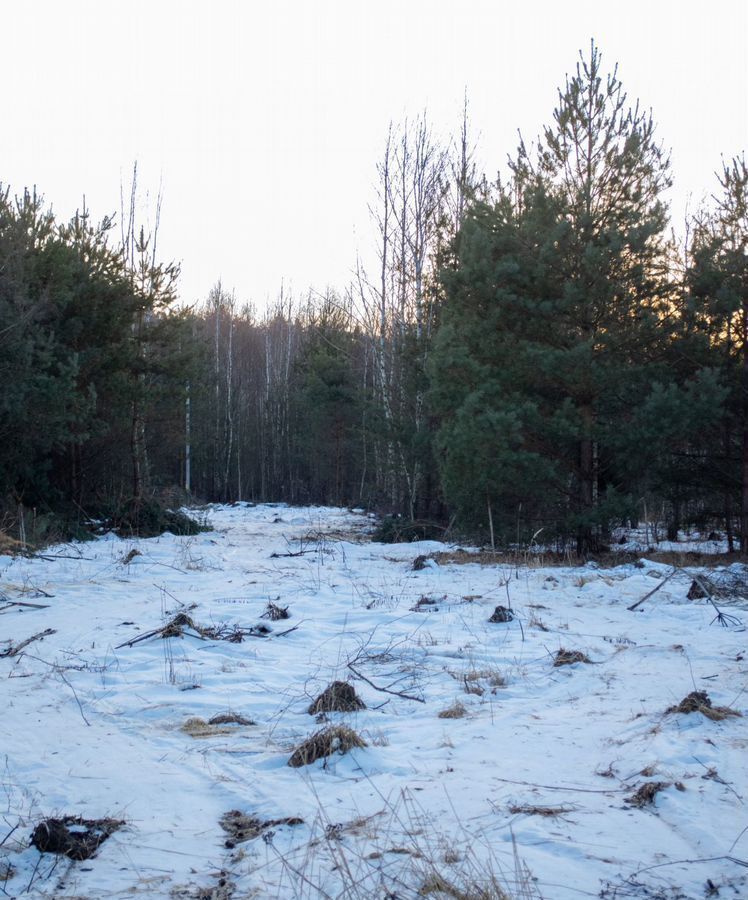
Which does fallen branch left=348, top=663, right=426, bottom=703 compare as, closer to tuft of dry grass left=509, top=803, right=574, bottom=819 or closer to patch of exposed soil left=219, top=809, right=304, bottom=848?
tuft of dry grass left=509, top=803, right=574, bottom=819

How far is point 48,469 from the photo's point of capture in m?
17.5

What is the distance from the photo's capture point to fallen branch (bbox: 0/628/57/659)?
5945mm

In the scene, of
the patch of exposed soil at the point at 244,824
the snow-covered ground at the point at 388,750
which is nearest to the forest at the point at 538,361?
the snow-covered ground at the point at 388,750

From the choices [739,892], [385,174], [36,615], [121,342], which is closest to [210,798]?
[739,892]

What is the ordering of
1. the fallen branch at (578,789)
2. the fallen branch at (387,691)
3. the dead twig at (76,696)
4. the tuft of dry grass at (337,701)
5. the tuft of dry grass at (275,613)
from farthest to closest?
the tuft of dry grass at (275,613) → the fallen branch at (387,691) → the tuft of dry grass at (337,701) → the dead twig at (76,696) → the fallen branch at (578,789)

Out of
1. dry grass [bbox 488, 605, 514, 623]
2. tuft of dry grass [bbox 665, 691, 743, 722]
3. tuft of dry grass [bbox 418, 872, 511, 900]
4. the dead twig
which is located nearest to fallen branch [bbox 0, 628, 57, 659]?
the dead twig

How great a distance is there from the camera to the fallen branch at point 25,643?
234 inches

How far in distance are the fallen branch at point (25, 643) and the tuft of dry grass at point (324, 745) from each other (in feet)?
10.0

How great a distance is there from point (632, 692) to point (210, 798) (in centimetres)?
272

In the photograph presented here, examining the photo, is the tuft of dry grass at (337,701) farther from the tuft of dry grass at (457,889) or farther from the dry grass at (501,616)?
the dry grass at (501,616)

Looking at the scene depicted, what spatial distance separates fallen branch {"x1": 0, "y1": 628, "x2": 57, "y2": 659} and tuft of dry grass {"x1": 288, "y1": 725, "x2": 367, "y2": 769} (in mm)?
3055

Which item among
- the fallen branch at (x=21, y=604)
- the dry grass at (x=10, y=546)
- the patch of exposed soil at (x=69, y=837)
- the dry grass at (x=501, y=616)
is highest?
the dry grass at (x=10, y=546)

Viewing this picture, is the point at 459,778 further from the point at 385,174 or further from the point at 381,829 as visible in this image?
the point at 385,174

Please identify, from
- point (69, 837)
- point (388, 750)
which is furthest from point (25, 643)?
point (69, 837)
